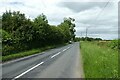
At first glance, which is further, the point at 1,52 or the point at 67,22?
the point at 67,22

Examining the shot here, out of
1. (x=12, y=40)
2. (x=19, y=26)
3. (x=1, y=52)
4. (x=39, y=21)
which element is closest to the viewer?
(x=1, y=52)

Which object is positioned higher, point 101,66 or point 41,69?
point 101,66

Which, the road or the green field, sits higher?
the green field

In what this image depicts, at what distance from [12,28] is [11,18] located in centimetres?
244

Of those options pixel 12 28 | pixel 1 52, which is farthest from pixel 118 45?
pixel 1 52

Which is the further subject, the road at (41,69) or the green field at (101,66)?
the road at (41,69)

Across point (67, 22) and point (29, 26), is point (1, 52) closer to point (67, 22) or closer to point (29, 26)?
point (29, 26)

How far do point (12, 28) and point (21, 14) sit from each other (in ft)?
15.9

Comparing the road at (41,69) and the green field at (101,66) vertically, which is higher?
the green field at (101,66)

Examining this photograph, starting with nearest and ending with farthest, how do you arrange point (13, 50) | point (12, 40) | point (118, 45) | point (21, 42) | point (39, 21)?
1. point (13, 50)
2. point (12, 40)
3. point (21, 42)
4. point (118, 45)
5. point (39, 21)

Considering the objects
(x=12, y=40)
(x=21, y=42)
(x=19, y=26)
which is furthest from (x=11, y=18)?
(x=12, y=40)

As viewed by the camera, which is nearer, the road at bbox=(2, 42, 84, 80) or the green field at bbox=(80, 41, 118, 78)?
the green field at bbox=(80, 41, 118, 78)

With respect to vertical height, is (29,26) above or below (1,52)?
above

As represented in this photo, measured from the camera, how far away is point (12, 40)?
1400 inches
